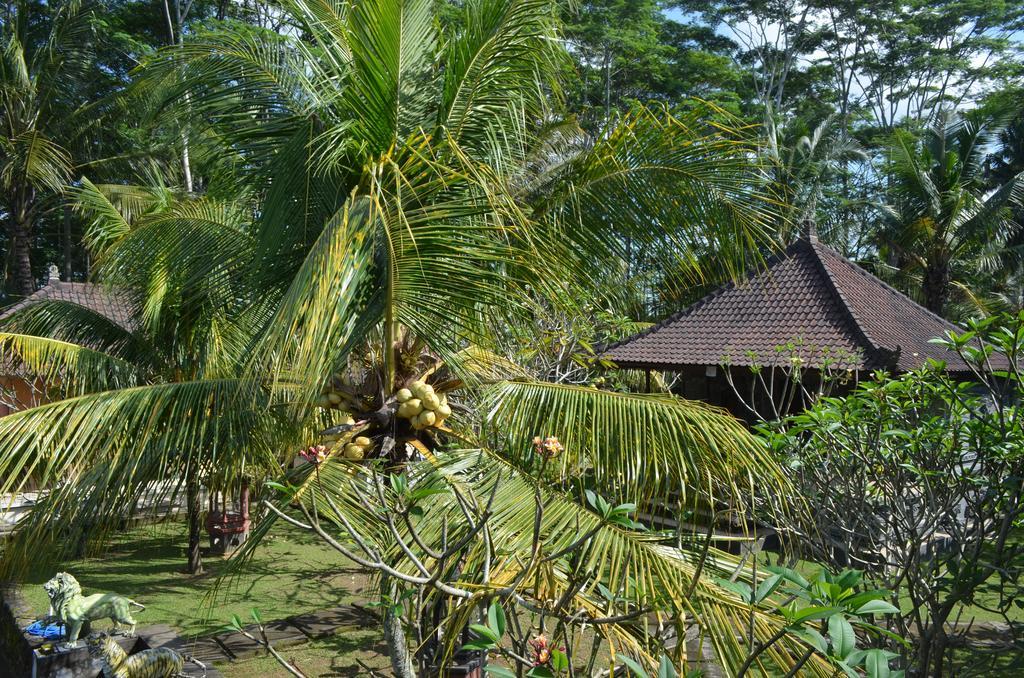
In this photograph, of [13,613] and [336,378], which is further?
[13,613]

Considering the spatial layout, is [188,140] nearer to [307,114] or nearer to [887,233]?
[307,114]

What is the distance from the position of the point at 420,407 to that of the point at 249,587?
13.6ft

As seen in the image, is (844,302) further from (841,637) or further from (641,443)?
(841,637)

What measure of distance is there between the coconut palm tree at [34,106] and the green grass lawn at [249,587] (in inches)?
358

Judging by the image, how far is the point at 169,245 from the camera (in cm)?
506

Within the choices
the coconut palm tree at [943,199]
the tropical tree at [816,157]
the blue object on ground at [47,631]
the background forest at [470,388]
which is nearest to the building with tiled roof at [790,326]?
the coconut palm tree at [943,199]

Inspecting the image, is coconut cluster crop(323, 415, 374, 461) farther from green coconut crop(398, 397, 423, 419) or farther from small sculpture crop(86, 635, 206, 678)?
small sculpture crop(86, 635, 206, 678)

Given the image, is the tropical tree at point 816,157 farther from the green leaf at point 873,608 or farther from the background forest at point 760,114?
the green leaf at point 873,608

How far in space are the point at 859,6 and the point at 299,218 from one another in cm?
3095

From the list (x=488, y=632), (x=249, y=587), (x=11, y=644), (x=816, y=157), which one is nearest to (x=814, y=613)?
(x=488, y=632)

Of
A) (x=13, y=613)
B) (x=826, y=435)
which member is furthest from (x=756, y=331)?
(x=13, y=613)

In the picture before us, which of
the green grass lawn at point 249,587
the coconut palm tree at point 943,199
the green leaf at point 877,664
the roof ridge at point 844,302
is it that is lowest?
the green grass lawn at point 249,587

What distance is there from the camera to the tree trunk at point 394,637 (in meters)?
3.72

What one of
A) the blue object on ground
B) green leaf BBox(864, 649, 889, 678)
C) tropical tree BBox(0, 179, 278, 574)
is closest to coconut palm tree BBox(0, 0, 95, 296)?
tropical tree BBox(0, 179, 278, 574)
